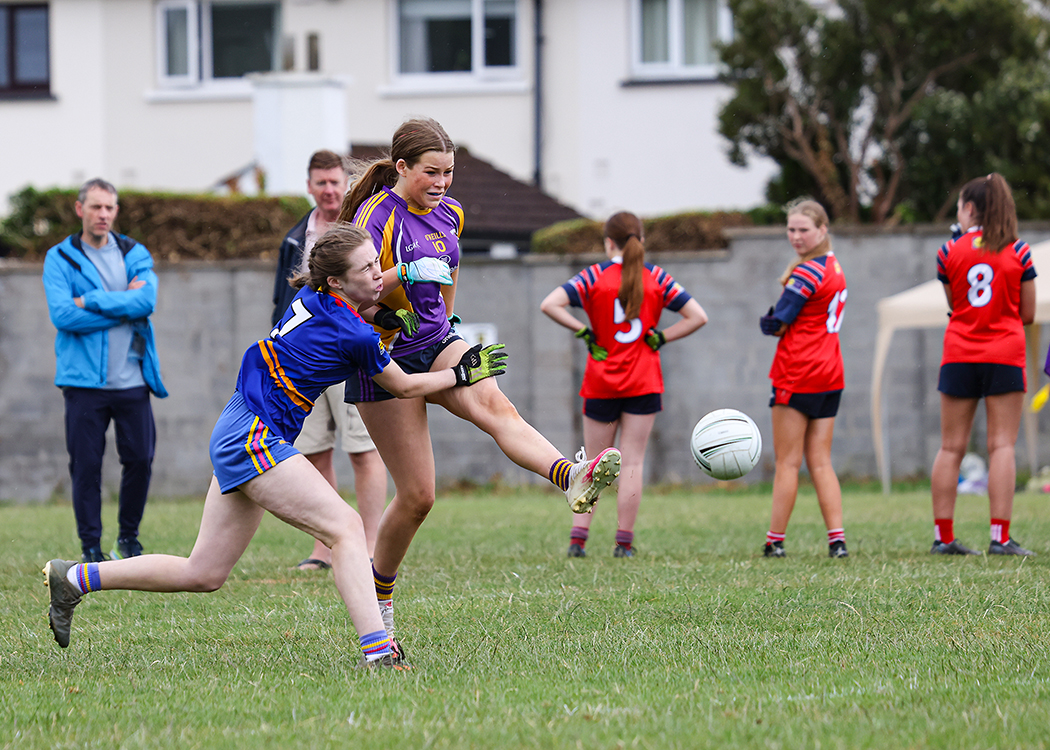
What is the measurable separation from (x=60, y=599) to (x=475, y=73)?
56.1 ft

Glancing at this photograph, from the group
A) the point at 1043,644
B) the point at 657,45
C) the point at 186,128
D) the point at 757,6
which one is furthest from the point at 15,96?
the point at 1043,644

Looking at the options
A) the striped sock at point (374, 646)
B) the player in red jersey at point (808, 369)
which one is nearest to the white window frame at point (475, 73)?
the player in red jersey at point (808, 369)

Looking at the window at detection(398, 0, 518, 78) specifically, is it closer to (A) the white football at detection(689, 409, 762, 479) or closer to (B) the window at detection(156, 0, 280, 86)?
(B) the window at detection(156, 0, 280, 86)

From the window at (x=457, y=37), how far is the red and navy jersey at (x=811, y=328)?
13874mm

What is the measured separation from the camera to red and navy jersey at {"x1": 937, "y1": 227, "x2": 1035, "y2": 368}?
7652mm

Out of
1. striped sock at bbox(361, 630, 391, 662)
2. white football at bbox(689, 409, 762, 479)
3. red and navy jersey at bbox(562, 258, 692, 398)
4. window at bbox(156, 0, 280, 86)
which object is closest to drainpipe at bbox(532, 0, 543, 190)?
window at bbox(156, 0, 280, 86)

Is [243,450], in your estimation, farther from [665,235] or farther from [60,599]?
[665,235]

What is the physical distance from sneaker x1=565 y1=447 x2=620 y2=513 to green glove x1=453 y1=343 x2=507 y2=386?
0.54 meters

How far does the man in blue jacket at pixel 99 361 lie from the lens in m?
8.10

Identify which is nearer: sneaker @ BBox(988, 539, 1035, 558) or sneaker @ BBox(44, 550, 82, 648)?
sneaker @ BBox(44, 550, 82, 648)

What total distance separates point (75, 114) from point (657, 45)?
394 inches

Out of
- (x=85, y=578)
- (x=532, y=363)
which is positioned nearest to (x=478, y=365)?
(x=85, y=578)

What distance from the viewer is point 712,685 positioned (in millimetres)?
4195

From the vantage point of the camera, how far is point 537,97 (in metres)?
20.6
